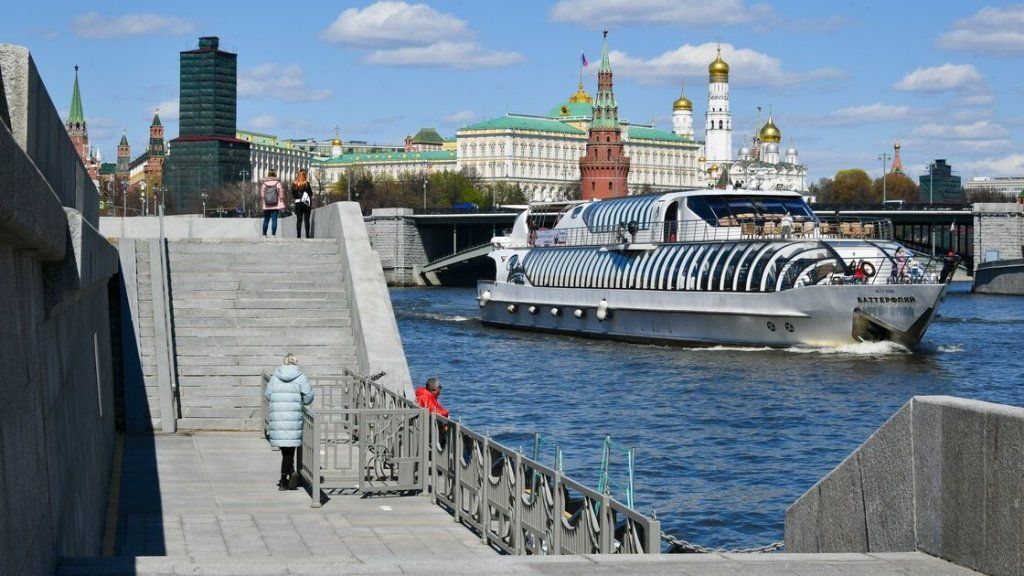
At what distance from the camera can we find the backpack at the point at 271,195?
1024 inches

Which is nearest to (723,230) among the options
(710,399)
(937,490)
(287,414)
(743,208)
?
(743,208)

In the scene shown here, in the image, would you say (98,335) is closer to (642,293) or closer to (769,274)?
(769,274)

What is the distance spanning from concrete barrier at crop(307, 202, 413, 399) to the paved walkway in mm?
1653

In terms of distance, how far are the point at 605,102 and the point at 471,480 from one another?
165m

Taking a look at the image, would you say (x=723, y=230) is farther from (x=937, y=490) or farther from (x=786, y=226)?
(x=937, y=490)

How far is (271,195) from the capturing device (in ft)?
85.3

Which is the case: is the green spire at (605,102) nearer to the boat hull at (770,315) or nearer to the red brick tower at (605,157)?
the red brick tower at (605,157)

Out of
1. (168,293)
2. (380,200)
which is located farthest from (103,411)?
(380,200)

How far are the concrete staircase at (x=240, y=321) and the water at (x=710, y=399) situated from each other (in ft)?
16.0

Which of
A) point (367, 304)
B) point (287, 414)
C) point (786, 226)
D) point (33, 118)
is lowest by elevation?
point (287, 414)

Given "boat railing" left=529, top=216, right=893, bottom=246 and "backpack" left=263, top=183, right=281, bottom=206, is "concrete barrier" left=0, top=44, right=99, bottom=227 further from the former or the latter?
"boat railing" left=529, top=216, right=893, bottom=246

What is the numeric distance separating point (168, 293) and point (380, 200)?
166 m

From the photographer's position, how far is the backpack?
26.0 m

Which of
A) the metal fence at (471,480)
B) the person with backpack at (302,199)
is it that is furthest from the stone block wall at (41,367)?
the person with backpack at (302,199)
